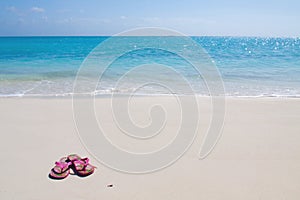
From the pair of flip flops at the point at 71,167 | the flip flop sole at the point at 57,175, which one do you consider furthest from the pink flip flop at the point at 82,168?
the flip flop sole at the point at 57,175

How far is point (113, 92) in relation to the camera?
9000mm

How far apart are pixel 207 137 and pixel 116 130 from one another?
173 centimetres

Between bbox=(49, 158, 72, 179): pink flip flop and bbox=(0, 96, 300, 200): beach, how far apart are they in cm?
8

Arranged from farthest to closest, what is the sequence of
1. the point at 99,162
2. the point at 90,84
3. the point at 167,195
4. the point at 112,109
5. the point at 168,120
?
the point at 90,84
the point at 112,109
the point at 168,120
the point at 99,162
the point at 167,195

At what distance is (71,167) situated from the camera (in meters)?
3.81

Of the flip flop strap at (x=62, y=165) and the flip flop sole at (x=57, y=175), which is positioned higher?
the flip flop strap at (x=62, y=165)

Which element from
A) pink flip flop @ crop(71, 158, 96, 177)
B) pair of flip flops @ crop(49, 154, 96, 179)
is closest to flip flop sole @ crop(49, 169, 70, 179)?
pair of flip flops @ crop(49, 154, 96, 179)

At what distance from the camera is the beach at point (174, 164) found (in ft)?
10.9

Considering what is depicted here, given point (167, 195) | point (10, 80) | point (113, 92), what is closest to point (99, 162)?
point (167, 195)

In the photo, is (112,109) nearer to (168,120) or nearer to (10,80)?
(168,120)

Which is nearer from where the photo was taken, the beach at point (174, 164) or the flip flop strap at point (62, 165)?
the beach at point (174, 164)

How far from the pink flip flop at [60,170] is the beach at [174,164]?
8 centimetres

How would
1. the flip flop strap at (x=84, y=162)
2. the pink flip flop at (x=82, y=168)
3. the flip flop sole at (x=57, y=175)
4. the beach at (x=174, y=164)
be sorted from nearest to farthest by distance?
1. the beach at (x=174, y=164)
2. the flip flop sole at (x=57, y=175)
3. the pink flip flop at (x=82, y=168)
4. the flip flop strap at (x=84, y=162)

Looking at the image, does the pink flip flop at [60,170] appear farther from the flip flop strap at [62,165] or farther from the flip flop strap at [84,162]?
the flip flop strap at [84,162]
